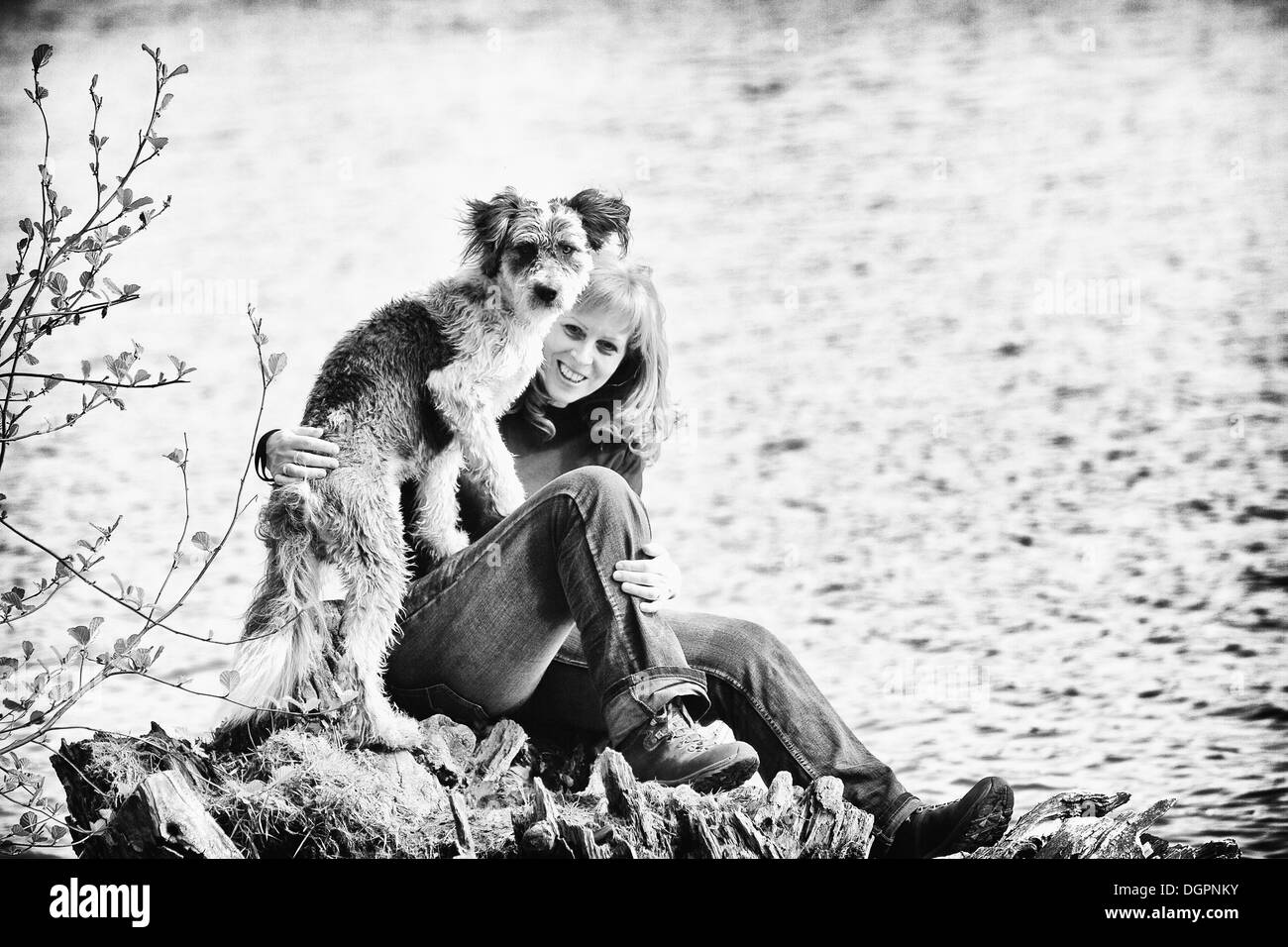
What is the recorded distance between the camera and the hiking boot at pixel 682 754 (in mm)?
2359

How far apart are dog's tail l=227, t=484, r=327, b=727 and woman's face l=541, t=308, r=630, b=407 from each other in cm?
64

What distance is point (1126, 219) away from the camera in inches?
295

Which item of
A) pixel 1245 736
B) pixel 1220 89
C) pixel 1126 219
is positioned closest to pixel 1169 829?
pixel 1245 736

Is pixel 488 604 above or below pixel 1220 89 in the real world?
below

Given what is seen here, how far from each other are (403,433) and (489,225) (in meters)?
0.45

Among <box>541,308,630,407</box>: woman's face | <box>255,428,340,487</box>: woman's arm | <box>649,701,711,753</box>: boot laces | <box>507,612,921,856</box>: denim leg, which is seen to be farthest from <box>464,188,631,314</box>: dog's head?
<box>649,701,711,753</box>: boot laces

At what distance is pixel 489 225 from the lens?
2625 mm

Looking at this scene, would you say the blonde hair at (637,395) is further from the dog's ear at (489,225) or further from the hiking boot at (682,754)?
the hiking boot at (682,754)

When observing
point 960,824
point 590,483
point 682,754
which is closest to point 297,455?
point 590,483

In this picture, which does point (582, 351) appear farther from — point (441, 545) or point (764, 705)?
point (764, 705)

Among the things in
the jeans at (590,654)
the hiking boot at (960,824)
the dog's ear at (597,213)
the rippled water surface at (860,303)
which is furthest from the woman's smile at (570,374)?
the rippled water surface at (860,303)

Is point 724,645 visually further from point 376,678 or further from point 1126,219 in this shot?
point 1126,219
